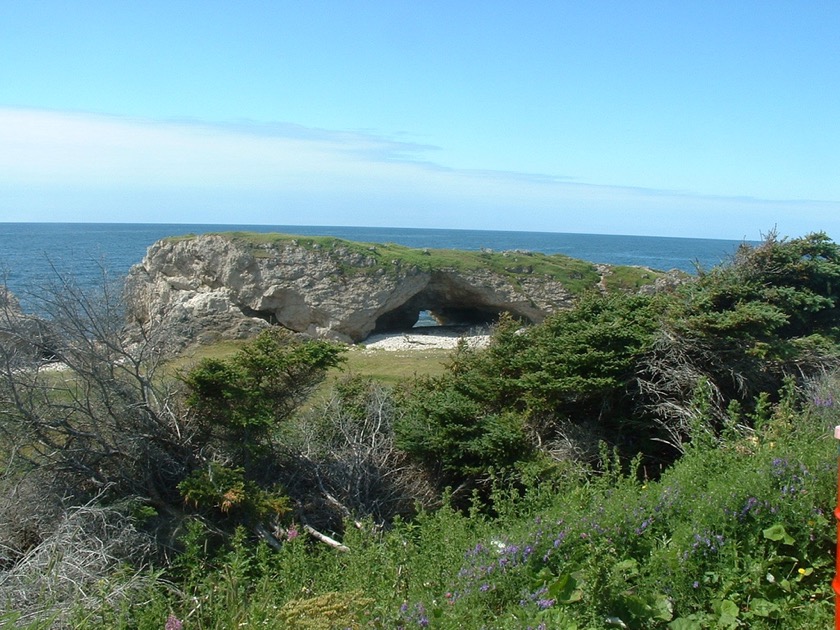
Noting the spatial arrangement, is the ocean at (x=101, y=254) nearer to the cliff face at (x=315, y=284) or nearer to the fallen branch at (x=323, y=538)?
the cliff face at (x=315, y=284)

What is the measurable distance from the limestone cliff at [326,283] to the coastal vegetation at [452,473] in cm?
1732

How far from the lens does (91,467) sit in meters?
8.17

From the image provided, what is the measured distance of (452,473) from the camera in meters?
10.4

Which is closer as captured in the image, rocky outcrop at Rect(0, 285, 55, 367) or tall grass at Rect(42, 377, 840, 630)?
tall grass at Rect(42, 377, 840, 630)

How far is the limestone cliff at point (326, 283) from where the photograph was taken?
2983 centimetres

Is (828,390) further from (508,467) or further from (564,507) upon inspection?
(564,507)

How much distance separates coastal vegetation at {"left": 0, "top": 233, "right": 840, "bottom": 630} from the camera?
15.4 ft

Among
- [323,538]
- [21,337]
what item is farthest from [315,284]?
[323,538]

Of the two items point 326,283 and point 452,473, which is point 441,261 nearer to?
point 326,283

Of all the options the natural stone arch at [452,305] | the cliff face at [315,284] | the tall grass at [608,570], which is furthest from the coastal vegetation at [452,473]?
the natural stone arch at [452,305]

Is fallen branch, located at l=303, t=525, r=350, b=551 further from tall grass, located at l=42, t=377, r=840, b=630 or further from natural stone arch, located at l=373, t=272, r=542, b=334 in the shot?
natural stone arch, located at l=373, t=272, r=542, b=334

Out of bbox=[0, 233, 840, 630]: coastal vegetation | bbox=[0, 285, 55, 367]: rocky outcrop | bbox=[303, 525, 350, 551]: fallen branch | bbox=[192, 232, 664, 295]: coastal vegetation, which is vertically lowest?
bbox=[303, 525, 350, 551]: fallen branch

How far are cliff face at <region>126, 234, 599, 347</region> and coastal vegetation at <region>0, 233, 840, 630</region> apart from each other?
17305mm

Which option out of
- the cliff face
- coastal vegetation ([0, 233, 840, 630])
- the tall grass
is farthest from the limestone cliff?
the tall grass
